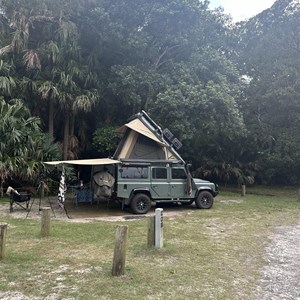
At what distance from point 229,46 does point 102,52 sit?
8.25 m

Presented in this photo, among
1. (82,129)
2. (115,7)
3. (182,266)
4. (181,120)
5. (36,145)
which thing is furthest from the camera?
(82,129)

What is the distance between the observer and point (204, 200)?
12430 mm

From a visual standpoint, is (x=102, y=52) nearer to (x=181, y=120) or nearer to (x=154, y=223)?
(x=181, y=120)

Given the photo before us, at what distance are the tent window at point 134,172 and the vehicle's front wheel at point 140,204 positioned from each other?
2.19 feet

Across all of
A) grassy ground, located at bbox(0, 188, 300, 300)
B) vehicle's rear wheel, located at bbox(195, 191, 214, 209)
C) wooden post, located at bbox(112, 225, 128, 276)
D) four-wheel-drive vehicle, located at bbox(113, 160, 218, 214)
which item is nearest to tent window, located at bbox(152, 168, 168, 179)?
four-wheel-drive vehicle, located at bbox(113, 160, 218, 214)

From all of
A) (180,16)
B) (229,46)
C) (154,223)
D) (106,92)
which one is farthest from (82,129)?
(154,223)

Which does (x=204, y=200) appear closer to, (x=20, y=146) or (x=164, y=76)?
(x=20, y=146)

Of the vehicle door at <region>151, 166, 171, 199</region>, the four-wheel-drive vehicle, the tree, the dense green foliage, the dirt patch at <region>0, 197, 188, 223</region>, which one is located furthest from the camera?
the dense green foliage

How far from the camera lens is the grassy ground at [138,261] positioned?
4.69 m

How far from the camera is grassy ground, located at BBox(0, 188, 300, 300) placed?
15.4ft

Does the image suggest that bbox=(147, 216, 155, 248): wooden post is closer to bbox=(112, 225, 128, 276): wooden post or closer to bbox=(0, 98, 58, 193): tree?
bbox=(112, 225, 128, 276): wooden post

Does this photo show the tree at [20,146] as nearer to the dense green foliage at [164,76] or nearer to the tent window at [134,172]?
the dense green foliage at [164,76]

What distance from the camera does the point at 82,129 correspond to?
19.7m

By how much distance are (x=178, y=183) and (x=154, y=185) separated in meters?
0.91
